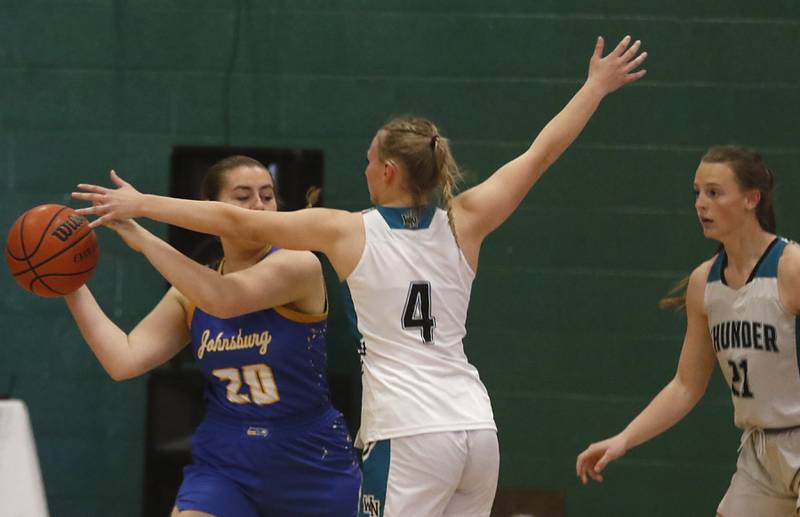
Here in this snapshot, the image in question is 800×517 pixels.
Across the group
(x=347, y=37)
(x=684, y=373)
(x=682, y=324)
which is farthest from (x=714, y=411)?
(x=347, y=37)

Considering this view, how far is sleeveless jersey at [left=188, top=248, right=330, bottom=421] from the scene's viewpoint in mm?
3711

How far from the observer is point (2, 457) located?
4004mm

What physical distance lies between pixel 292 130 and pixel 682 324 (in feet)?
7.56

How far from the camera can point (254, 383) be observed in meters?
3.73

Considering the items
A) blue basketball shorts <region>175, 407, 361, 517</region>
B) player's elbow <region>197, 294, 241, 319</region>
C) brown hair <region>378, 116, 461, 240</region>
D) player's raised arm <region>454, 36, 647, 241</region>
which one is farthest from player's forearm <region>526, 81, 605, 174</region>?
blue basketball shorts <region>175, 407, 361, 517</region>

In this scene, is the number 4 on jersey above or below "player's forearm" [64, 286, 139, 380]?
above

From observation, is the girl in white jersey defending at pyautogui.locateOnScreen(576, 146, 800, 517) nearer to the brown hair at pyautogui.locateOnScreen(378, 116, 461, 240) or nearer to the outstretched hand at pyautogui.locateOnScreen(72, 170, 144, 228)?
the brown hair at pyautogui.locateOnScreen(378, 116, 461, 240)

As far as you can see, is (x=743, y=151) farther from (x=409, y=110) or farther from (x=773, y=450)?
(x=409, y=110)

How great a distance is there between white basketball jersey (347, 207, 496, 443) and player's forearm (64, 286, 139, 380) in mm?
954

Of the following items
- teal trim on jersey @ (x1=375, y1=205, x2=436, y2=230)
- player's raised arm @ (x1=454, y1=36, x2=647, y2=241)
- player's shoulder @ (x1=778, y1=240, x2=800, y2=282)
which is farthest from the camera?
player's shoulder @ (x1=778, y1=240, x2=800, y2=282)

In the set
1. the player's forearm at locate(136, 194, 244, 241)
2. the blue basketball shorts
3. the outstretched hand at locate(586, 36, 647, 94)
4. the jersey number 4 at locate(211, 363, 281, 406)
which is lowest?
the blue basketball shorts

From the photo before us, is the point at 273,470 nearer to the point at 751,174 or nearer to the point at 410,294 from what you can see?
the point at 410,294

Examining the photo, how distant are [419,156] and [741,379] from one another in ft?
4.43

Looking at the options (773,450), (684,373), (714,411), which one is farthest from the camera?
(714,411)
